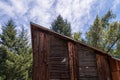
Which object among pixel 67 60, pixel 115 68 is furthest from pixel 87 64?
pixel 115 68

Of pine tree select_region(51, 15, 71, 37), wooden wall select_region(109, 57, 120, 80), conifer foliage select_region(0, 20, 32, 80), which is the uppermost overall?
pine tree select_region(51, 15, 71, 37)

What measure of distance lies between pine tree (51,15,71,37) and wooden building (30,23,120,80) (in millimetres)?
26031

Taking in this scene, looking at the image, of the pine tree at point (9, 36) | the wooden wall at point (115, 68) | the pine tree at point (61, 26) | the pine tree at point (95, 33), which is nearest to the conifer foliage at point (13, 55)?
the pine tree at point (9, 36)

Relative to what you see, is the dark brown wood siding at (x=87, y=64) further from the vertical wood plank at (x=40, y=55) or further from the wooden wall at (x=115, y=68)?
the vertical wood plank at (x=40, y=55)

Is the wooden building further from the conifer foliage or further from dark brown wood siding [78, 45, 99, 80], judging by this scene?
the conifer foliage

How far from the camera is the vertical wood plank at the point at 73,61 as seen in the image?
8.75m

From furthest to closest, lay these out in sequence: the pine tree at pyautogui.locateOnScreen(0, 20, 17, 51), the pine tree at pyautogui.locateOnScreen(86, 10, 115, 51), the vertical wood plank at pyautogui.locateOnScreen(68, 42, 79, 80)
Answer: the pine tree at pyautogui.locateOnScreen(0, 20, 17, 51) < the pine tree at pyautogui.locateOnScreen(86, 10, 115, 51) < the vertical wood plank at pyautogui.locateOnScreen(68, 42, 79, 80)

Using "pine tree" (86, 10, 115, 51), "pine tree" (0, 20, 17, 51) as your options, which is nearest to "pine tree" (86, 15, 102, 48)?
"pine tree" (86, 10, 115, 51)

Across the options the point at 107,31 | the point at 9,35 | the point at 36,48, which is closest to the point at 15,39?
the point at 9,35

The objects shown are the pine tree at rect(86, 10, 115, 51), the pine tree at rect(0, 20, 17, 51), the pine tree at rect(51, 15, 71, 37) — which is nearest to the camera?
the pine tree at rect(86, 10, 115, 51)

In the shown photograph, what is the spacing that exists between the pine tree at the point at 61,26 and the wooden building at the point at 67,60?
26.0 m

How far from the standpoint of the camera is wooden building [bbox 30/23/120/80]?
8797 mm

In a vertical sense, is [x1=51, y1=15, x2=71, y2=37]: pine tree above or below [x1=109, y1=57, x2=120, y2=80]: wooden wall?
above

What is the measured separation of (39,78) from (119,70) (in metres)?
3.52
